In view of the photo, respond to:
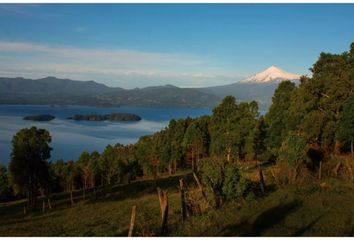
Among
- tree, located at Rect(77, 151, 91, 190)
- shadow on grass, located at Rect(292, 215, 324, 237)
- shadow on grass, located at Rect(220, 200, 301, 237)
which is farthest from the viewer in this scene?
tree, located at Rect(77, 151, 91, 190)

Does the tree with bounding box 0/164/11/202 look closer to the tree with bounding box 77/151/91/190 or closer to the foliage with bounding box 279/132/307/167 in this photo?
the tree with bounding box 77/151/91/190

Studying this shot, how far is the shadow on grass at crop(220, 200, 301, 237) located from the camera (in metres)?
17.1

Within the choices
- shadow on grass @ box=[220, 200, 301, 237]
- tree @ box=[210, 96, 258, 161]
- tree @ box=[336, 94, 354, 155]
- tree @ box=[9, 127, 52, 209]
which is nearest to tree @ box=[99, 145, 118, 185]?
tree @ box=[210, 96, 258, 161]

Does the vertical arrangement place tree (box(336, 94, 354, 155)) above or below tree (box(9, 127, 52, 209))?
above

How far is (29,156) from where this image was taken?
134 feet

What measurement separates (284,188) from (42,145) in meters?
26.8

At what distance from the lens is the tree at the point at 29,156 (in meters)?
40.4

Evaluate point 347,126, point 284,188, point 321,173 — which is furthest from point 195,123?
point 284,188

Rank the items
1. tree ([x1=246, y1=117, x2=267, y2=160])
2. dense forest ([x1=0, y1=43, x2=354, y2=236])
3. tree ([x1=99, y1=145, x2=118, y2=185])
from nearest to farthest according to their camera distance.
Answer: dense forest ([x1=0, y1=43, x2=354, y2=236]), tree ([x1=246, y1=117, x2=267, y2=160]), tree ([x1=99, y1=145, x2=118, y2=185])

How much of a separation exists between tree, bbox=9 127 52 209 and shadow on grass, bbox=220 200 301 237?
27.6 m

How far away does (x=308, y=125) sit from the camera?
41625mm

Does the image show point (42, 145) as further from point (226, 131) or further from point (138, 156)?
point (138, 156)

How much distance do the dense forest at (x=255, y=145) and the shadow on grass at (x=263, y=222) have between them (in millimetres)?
2685

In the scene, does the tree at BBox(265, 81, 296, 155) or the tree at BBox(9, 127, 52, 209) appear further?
the tree at BBox(265, 81, 296, 155)
